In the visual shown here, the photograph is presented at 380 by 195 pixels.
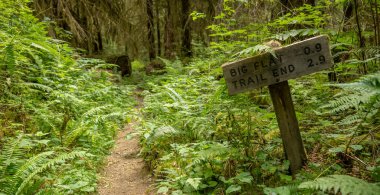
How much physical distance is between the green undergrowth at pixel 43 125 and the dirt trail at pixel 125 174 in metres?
0.19

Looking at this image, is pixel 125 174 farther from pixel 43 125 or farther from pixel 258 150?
pixel 258 150

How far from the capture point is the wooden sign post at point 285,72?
8.30 ft

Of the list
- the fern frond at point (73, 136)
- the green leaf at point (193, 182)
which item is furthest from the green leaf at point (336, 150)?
the fern frond at point (73, 136)

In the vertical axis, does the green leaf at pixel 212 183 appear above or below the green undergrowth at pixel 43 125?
below

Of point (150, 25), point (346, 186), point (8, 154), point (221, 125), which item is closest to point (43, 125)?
point (8, 154)

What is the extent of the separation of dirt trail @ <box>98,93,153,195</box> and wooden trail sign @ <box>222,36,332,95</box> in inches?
68.6

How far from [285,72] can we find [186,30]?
13.0 m

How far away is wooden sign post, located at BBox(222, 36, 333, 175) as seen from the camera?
99.6 inches

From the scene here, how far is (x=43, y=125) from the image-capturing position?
434cm

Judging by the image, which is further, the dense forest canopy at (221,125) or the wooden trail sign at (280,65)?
the dense forest canopy at (221,125)

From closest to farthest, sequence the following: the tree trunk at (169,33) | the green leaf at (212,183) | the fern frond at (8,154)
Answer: the fern frond at (8,154), the green leaf at (212,183), the tree trunk at (169,33)

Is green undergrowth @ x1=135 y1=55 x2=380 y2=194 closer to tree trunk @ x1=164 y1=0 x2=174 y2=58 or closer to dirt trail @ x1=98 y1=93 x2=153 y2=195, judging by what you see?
dirt trail @ x1=98 y1=93 x2=153 y2=195

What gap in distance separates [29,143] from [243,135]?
2495 mm

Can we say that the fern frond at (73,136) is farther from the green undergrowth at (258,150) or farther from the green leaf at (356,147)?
the green leaf at (356,147)
